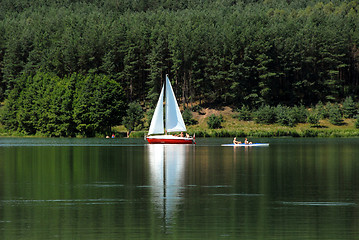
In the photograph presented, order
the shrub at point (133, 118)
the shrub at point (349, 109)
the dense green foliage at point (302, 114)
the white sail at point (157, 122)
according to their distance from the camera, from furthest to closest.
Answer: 1. the shrub at point (349, 109)
2. the dense green foliage at point (302, 114)
3. the shrub at point (133, 118)
4. the white sail at point (157, 122)

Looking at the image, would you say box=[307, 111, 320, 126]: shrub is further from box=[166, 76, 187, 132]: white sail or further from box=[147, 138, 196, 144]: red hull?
box=[147, 138, 196, 144]: red hull

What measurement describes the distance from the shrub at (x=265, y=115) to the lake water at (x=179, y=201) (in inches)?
3656

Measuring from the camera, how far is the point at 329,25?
181m

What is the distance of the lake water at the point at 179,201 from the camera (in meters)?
26.0

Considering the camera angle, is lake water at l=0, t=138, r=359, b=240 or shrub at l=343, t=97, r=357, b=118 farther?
shrub at l=343, t=97, r=357, b=118

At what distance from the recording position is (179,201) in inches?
1339

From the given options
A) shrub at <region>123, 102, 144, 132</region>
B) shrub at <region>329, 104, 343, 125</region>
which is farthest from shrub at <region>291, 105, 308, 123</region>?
shrub at <region>123, 102, 144, 132</region>

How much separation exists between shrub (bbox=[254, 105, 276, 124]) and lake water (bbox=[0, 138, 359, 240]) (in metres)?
92.9

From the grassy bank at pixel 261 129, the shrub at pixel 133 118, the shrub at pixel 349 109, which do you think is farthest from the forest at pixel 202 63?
the grassy bank at pixel 261 129

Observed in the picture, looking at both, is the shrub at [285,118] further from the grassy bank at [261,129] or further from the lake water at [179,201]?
the lake water at [179,201]

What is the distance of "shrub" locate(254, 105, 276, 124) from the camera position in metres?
149

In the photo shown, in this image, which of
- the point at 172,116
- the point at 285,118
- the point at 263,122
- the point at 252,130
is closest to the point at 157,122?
the point at 172,116

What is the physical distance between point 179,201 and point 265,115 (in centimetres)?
11721

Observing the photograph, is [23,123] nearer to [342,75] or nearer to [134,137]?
[134,137]
